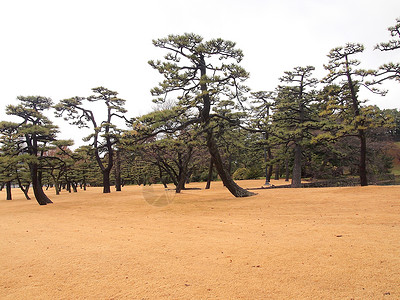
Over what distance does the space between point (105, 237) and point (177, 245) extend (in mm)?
1695

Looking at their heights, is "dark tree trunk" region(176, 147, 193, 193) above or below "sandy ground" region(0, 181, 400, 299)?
above

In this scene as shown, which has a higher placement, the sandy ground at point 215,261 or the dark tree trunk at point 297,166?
the dark tree trunk at point 297,166

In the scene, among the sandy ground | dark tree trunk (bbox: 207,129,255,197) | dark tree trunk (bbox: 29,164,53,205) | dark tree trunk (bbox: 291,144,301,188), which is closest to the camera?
the sandy ground

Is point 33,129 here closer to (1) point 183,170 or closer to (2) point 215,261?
(1) point 183,170

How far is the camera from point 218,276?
2914mm

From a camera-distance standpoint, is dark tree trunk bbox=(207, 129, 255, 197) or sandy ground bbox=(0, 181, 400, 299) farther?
dark tree trunk bbox=(207, 129, 255, 197)

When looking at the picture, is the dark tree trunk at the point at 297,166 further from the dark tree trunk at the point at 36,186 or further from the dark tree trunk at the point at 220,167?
the dark tree trunk at the point at 36,186

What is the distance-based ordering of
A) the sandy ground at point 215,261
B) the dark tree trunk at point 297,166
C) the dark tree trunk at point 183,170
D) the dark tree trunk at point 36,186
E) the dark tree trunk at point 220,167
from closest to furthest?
the sandy ground at point 215,261
the dark tree trunk at point 220,167
the dark tree trunk at point 36,186
the dark tree trunk at point 183,170
the dark tree trunk at point 297,166

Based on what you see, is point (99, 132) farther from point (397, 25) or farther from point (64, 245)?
point (397, 25)

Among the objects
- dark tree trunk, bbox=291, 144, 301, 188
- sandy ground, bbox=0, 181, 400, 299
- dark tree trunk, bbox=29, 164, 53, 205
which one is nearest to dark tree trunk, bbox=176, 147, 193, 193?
dark tree trunk, bbox=291, 144, 301, 188

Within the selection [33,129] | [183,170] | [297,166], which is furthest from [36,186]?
[297,166]

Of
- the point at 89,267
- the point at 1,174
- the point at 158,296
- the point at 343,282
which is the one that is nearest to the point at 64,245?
the point at 89,267

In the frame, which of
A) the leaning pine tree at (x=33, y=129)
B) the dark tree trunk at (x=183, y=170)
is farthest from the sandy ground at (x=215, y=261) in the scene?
the dark tree trunk at (x=183, y=170)

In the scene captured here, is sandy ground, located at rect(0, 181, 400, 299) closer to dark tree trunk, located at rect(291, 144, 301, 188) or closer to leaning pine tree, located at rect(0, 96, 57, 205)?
leaning pine tree, located at rect(0, 96, 57, 205)
